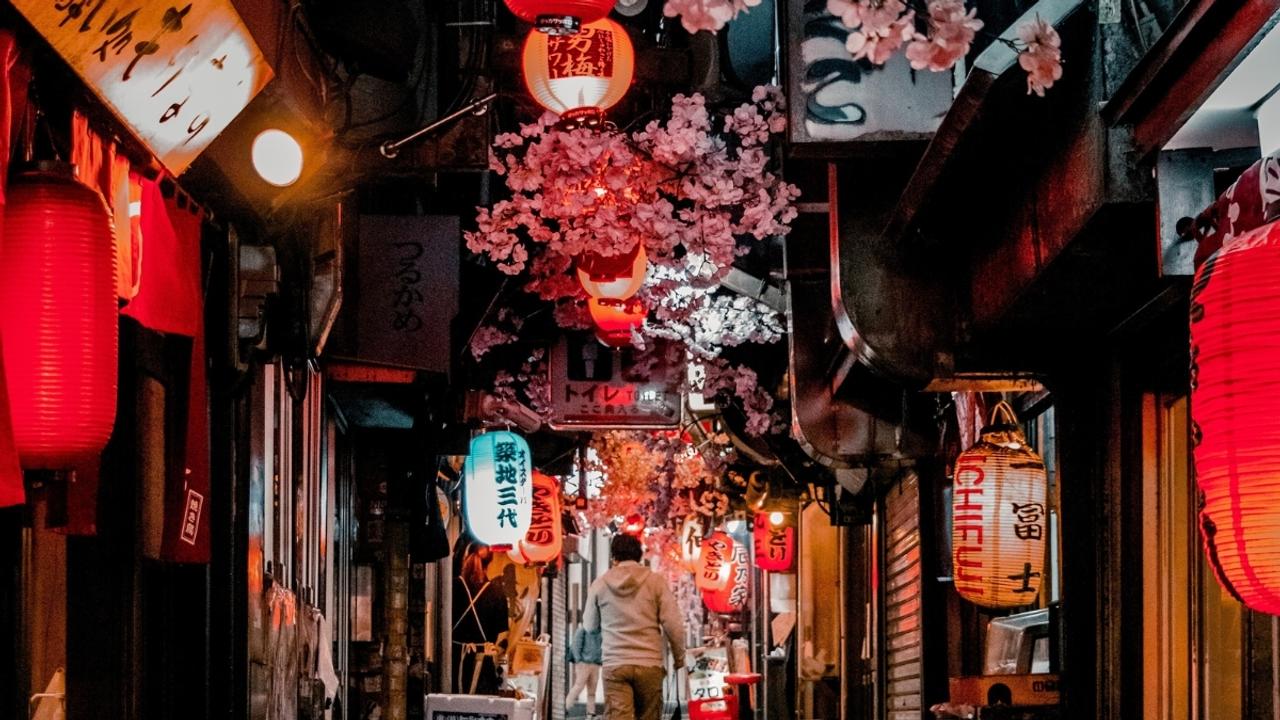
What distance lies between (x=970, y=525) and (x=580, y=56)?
515 centimetres

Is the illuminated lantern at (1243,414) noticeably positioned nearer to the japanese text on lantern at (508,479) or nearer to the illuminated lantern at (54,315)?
the illuminated lantern at (54,315)

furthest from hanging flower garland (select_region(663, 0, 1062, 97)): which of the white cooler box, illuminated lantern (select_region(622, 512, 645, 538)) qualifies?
illuminated lantern (select_region(622, 512, 645, 538))

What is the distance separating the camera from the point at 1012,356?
1118 cm

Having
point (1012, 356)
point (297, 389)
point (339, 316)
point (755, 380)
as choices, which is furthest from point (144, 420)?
point (755, 380)

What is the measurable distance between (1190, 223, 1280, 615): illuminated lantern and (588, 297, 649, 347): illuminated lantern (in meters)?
13.3

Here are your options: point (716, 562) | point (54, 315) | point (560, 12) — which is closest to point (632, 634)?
point (560, 12)

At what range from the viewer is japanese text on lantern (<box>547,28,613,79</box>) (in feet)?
42.3

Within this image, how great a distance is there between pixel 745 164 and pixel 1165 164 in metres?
9.08

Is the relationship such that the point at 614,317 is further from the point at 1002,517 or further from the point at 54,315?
the point at 54,315

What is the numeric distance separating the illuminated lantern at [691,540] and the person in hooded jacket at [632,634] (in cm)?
1750

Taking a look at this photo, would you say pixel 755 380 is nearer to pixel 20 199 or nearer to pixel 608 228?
pixel 608 228

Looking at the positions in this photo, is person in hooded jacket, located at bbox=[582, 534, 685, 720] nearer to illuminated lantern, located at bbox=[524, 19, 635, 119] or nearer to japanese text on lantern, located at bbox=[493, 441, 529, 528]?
japanese text on lantern, located at bbox=[493, 441, 529, 528]

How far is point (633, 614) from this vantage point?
67.2 feet

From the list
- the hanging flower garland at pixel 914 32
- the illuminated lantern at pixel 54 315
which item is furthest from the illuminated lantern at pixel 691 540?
the illuminated lantern at pixel 54 315
